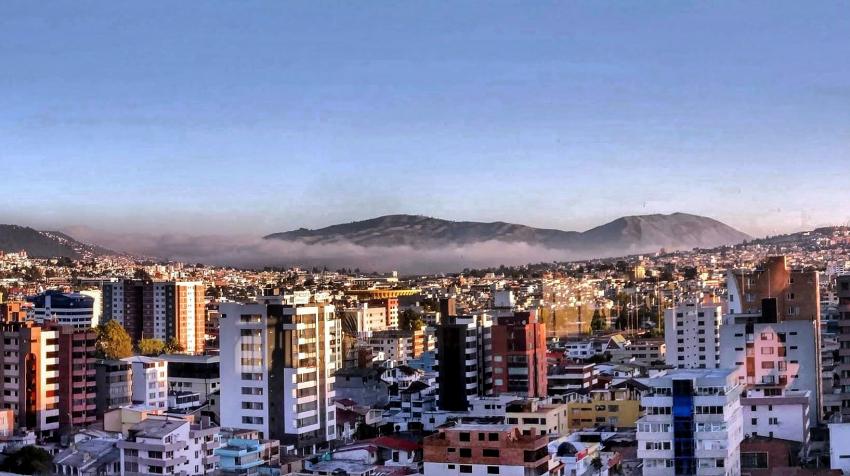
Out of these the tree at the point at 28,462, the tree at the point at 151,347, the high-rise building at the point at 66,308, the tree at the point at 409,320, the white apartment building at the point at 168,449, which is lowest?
the tree at the point at 28,462

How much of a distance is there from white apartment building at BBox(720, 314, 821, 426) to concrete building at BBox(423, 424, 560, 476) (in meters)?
8.29

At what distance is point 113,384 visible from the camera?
22.7 meters

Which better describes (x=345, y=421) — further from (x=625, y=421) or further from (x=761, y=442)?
(x=761, y=442)

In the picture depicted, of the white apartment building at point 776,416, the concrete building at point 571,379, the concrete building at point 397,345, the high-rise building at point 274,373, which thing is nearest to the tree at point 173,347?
the concrete building at point 397,345

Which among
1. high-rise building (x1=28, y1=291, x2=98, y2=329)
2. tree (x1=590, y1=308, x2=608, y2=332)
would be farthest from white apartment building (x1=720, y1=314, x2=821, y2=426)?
high-rise building (x1=28, y1=291, x2=98, y2=329)

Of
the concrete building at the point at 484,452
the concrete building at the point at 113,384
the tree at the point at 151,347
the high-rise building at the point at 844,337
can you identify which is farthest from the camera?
the tree at the point at 151,347

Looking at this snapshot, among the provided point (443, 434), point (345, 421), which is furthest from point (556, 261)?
point (443, 434)

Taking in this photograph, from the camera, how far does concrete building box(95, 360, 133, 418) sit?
22.6 metres

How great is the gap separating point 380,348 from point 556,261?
4026 centimetres

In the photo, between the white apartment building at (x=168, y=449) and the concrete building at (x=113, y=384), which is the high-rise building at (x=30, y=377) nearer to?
the concrete building at (x=113, y=384)

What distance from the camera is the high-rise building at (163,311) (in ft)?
129

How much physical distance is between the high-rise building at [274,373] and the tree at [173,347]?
15.8 m

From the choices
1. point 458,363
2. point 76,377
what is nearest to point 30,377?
point 76,377

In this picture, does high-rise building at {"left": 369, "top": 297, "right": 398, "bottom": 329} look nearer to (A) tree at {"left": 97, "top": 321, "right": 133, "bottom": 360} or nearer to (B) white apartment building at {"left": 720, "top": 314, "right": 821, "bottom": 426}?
(A) tree at {"left": 97, "top": 321, "right": 133, "bottom": 360}
